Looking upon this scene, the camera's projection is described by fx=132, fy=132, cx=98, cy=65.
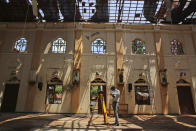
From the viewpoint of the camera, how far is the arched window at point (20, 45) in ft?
42.6

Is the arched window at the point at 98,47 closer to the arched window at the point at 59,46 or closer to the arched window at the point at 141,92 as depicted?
the arched window at the point at 59,46

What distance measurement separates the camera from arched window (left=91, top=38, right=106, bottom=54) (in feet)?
42.2

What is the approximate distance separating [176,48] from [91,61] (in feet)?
28.4

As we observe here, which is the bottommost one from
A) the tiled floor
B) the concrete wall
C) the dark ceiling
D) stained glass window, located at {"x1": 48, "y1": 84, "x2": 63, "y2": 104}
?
the tiled floor

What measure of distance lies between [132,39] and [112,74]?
4.17 meters

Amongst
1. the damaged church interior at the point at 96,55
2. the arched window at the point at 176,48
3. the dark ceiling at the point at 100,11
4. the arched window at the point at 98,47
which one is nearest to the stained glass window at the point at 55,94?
the damaged church interior at the point at 96,55

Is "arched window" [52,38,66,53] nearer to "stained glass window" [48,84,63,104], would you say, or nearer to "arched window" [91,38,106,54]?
"arched window" [91,38,106,54]

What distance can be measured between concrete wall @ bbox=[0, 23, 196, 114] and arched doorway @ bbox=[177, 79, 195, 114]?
42 centimetres

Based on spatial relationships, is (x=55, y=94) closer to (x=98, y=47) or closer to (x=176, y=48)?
(x=98, y=47)

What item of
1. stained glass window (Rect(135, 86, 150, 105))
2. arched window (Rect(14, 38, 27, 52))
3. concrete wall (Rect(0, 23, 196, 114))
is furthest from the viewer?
arched window (Rect(14, 38, 27, 52))

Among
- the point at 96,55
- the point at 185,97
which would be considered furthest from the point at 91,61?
the point at 185,97

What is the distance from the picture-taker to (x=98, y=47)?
12984mm

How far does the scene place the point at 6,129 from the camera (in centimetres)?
532

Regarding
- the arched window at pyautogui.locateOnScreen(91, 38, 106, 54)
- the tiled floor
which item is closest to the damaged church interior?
the arched window at pyautogui.locateOnScreen(91, 38, 106, 54)
